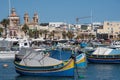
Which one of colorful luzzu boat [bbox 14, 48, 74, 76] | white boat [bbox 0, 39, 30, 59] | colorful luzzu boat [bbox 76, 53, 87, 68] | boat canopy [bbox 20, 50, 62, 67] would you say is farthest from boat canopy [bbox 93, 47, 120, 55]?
boat canopy [bbox 20, 50, 62, 67]

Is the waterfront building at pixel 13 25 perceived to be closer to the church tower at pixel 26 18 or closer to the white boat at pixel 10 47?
the church tower at pixel 26 18

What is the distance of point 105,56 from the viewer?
2972 inches

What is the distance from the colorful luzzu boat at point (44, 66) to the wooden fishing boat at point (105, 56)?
77.4 ft

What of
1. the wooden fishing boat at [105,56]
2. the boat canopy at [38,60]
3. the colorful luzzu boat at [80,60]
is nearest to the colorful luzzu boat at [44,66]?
the boat canopy at [38,60]

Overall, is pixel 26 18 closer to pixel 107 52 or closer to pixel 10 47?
pixel 10 47

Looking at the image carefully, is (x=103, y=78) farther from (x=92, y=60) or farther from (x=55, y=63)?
(x=92, y=60)

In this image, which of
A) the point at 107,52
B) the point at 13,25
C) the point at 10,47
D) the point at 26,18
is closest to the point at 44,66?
the point at 107,52

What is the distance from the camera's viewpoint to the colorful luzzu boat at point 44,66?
170 ft

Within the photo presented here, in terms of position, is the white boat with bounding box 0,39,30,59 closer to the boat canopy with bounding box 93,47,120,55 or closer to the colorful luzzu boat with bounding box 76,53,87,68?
the boat canopy with bounding box 93,47,120,55

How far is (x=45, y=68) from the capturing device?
52594 millimetres

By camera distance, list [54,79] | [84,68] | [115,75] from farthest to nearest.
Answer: [84,68], [115,75], [54,79]

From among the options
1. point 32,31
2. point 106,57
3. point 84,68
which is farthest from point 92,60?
point 32,31

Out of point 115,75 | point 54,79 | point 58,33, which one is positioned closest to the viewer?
point 54,79

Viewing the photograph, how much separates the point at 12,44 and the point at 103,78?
160ft
